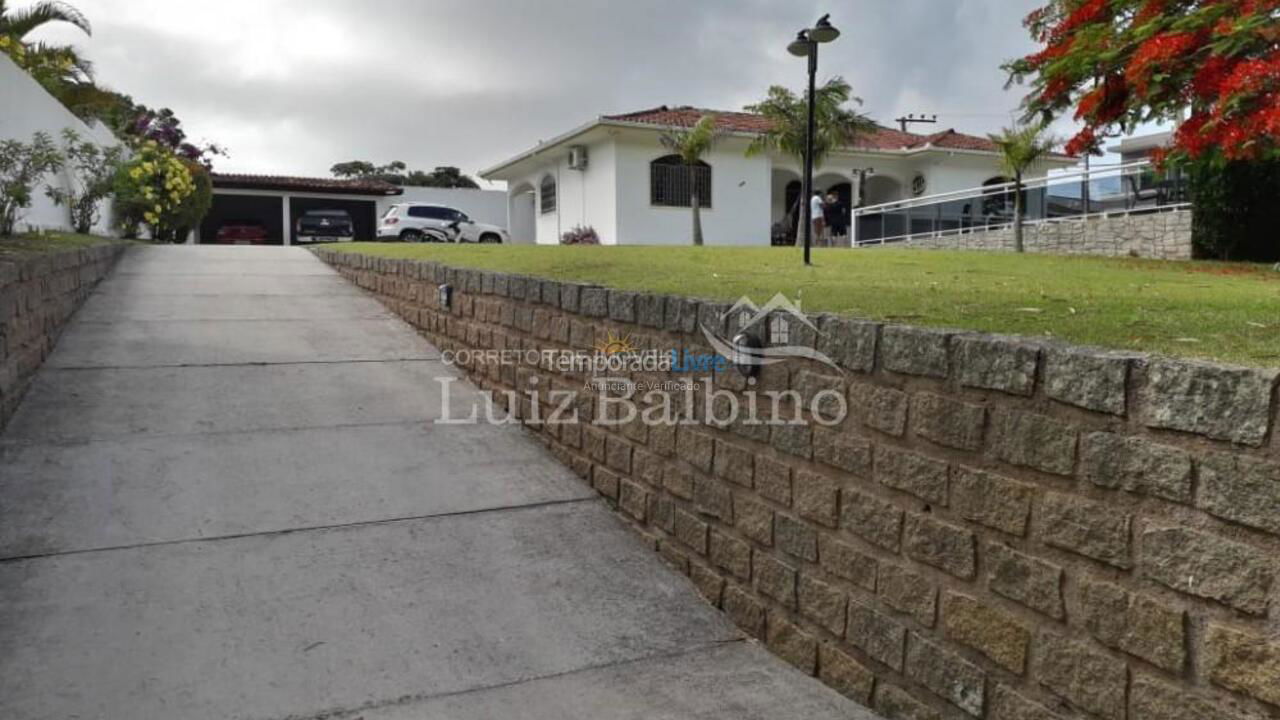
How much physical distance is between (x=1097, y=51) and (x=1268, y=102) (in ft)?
6.03

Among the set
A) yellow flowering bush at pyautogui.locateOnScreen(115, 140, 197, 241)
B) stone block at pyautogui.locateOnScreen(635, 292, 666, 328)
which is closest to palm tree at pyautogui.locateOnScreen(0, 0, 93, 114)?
yellow flowering bush at pyautogui.locateOnScreen(115, 140, 197, 241)

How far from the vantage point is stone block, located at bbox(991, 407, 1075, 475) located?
2514 millimetres

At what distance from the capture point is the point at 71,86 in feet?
52.5

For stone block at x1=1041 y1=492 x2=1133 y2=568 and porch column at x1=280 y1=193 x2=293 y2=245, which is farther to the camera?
porch column at x1=280 y1=193 x2=293 y2=245

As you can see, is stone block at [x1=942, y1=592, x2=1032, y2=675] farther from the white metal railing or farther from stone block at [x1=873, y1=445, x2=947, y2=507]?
the white metal railing

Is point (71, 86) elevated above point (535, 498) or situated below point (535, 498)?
above

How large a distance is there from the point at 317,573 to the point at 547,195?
23015mm

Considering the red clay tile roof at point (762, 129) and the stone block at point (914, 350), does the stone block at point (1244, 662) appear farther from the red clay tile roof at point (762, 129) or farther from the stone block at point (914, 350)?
the red clay tile roof at point (762, 129)

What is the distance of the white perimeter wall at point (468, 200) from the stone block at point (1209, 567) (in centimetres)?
3056

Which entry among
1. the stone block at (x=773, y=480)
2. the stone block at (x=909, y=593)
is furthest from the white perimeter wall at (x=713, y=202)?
the stone block at (x=909, y=593)

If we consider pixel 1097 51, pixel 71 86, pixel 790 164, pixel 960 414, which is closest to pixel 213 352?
pixel 960 414

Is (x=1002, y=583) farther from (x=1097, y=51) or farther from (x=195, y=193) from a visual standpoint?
(x=195, y=193)

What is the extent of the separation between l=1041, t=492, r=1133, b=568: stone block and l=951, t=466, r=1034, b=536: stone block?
0.08 metres

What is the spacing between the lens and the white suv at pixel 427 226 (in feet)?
79.0
